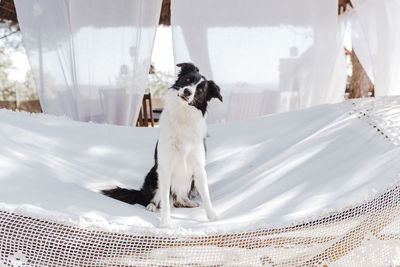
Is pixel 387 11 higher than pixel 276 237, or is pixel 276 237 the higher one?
pixel 387 11

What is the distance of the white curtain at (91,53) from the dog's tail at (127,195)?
6.27 feet

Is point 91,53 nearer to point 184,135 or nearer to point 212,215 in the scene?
point 184,135

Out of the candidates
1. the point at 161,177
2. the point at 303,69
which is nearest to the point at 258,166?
the point at 161,177

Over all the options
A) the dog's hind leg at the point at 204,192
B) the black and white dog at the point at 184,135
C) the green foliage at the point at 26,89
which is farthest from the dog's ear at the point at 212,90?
the green foliage at the point at 26,89

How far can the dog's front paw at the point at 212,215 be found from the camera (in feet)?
5.80

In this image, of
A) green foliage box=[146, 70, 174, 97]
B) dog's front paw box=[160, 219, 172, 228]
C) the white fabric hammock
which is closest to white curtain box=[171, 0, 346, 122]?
green foliage box=[146, 70, 174, 97]

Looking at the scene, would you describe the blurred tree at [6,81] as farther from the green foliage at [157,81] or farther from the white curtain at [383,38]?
the white curtain at [383,38]

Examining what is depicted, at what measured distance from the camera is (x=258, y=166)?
90.0 inches

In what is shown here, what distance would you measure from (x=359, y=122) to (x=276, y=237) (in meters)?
1.04

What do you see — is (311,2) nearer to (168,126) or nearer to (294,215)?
(168,126)

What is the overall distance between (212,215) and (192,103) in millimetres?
549

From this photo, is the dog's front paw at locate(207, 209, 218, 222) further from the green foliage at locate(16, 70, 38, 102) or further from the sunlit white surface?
the green foliage at locate(16, 70, 38, 102)

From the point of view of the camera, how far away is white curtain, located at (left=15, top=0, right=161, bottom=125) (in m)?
3.71

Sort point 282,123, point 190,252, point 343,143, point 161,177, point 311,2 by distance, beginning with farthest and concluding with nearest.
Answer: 1. point 311,2
2. point 282,123
3. point 343,143
4. point 161,177
5. point 190,252
